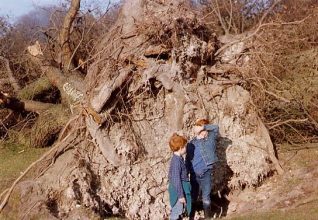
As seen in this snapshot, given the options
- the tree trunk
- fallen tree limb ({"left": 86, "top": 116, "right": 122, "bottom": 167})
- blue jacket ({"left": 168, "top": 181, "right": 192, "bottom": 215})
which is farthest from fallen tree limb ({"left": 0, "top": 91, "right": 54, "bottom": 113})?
blue jacket ({"left": 168, "top": 181, "right": 192, "bottom": 215})

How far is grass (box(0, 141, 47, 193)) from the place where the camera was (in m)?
12.3

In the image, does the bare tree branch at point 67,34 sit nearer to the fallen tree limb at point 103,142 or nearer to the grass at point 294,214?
the fallen tree limb at point 103,142

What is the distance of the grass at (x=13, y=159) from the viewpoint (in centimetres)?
1225

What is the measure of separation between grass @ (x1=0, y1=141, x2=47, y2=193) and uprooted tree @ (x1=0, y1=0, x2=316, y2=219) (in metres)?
1.05

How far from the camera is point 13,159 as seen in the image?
1370cm

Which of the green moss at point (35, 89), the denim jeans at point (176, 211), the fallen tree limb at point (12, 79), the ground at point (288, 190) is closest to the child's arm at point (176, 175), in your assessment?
the denim jeans at point (176, 211)

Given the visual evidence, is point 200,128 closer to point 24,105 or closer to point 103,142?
point 103,142

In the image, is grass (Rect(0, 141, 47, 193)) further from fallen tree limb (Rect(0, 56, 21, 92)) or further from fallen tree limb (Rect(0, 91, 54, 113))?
fallen tree limb (Rect(0, 56, 21, 92))

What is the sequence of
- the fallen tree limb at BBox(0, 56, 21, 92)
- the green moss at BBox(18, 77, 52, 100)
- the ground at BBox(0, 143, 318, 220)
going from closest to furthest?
1. the ground at BBox(0, 143, 318, 220)
2. the green moss at BBox(18, 77, 52, 100)
3. the fallen tree limb at BBox(0, 56, 21, 92)

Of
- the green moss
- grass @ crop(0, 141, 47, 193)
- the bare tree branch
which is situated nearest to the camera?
grass @ crop(0, 141, 47, 193)

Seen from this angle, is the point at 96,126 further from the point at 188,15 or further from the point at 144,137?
the point at 188,15

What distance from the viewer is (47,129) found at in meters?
13.9

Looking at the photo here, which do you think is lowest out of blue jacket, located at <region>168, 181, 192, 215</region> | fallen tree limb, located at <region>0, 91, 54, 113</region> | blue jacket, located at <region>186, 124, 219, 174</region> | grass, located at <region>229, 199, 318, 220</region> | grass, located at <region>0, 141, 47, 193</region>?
grass, located at <region>229, 199, 318, 220</region>

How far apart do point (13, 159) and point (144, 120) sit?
3.88 metres
